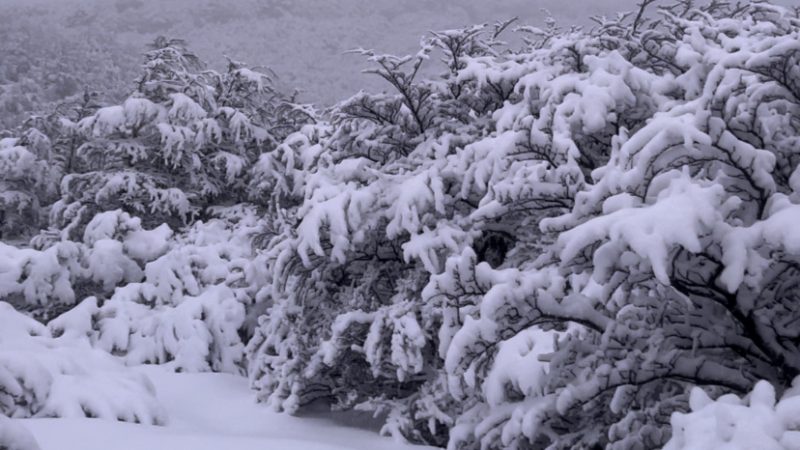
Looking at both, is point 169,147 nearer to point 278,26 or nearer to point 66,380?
point 66,380

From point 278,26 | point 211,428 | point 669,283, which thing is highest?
point 669,283

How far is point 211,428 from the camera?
5.45 m

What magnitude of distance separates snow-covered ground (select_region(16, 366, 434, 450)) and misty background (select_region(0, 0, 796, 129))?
1404 inches

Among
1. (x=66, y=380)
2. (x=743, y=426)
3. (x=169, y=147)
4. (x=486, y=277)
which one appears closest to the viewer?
(x=743, y=426)

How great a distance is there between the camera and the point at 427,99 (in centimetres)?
689

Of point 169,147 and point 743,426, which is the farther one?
point 169,147

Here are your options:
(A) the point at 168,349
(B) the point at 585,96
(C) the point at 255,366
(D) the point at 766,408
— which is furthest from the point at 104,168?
(D) the point at 766,408

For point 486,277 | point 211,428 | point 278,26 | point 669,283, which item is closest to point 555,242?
point 486,277

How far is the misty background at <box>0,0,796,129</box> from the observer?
45.6m

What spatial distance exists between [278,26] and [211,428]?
59.2 m

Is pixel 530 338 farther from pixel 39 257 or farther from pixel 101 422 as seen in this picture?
pixel 39 257

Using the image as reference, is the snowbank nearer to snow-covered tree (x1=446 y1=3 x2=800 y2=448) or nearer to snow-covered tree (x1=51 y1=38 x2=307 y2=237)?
snow-covered tree (x1=446 y1=3 x2=800 y2=448)

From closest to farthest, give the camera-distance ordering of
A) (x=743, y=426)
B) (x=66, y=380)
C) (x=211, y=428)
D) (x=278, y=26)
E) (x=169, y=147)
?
(x=743, y=426)
(x=66, y=380)
(x=211, y=428)
(x=169, y=147)
(x=278, y=26)

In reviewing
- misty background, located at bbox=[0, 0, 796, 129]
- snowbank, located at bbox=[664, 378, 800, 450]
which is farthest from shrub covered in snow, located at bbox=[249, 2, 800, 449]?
misty background, located at bbox=[0, 0, 796, 129]
